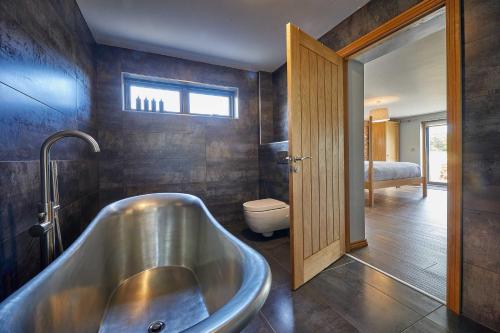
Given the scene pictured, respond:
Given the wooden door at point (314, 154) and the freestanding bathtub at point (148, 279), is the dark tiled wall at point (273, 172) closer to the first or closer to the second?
the wooden door at point (314, 154)

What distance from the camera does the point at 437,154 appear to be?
20.1ft

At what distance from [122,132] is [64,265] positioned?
1.77 meters

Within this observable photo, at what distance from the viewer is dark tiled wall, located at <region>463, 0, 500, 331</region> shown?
103cm

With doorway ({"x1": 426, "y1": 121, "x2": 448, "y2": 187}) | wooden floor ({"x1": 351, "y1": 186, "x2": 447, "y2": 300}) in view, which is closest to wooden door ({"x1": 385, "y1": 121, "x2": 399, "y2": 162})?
doorway ({"x1": 426, "y1": 121, "x2": 448, "y2": 187})

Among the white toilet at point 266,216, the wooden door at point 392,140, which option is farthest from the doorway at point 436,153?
the white toilet at point 266,216

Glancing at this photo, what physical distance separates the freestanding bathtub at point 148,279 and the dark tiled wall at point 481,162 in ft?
4.10

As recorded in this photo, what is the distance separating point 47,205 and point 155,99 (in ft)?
6.17

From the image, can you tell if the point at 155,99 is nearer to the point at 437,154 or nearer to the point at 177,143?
the point at 177,143

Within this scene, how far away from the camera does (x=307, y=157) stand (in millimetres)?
1503

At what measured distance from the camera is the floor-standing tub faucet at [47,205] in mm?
919

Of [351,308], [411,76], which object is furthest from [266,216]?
[411,76]

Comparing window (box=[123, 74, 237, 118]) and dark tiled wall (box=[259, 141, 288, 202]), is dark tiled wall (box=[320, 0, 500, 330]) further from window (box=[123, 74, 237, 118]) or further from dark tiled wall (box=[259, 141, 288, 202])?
window (box=[123, 74, 237, 118])

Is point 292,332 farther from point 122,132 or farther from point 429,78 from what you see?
point 429,78

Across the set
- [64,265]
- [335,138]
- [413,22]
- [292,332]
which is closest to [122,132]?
[64,265]
